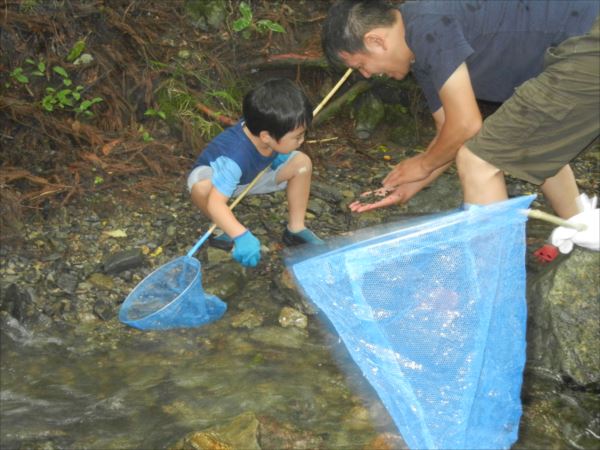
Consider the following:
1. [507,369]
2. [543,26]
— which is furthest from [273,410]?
[543,26]

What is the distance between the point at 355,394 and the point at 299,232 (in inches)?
52.5

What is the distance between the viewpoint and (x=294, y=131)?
3666mm

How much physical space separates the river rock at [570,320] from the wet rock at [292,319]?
1.08 m

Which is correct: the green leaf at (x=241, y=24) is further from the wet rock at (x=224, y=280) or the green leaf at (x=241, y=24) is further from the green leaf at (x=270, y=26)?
the wet rock at (x=224, y=280)

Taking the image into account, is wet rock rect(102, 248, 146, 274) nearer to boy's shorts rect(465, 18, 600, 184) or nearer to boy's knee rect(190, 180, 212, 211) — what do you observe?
boy's knee rect(190, 180, 212, 211)

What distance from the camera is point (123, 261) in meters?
4.05

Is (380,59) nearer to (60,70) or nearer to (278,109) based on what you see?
(278,109)

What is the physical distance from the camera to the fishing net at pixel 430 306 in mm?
2166

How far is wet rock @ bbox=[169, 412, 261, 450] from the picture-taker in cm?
265

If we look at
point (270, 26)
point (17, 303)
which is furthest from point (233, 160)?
point (270, 26)

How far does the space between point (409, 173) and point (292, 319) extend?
915 millimetres

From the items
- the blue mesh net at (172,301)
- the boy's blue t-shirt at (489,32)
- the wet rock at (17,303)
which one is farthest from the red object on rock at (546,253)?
the wet rock at (17,303)

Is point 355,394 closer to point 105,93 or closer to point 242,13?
point 105,93

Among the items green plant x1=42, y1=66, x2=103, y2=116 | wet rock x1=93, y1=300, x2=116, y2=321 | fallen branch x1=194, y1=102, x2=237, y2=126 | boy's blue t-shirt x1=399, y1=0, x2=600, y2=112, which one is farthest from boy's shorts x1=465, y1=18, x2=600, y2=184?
green plant x1=42, y1=66, x2=103, y2=116
